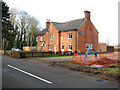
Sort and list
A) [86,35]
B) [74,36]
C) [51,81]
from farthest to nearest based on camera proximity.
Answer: [86,35], [74,36], [51,81]

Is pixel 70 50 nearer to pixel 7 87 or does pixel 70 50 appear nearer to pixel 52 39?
pixel 52 39

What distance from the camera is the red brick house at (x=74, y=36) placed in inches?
1246

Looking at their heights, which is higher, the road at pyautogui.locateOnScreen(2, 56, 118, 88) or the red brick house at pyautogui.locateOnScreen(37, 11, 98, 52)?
the red brick house at pyautogui.locateOnScreen(37, 11, 98, 52)

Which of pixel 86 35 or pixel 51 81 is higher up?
pixel 86 35

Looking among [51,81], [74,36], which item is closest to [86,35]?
[74,36]

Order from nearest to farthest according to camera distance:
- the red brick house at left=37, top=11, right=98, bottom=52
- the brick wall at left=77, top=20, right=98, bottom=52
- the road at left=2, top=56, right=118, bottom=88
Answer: the road at left=2, top=56, right=118, bottom=88 < the red brick house at left=37, top=11, right=98, bottom=52 < the brick wall at left=77, top=20, right=98, bottom=52

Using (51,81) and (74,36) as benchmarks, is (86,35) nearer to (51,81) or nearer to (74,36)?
(74,36)

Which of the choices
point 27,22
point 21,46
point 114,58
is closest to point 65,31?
point 114,58

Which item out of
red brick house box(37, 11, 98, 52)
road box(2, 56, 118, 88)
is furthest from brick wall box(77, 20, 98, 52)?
road box(2, 56, 118, 88)

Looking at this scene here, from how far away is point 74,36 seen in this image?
31.6 meters

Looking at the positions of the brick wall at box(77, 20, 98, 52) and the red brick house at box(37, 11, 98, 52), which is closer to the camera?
the red brick house at box(37, 11, 98, 52)

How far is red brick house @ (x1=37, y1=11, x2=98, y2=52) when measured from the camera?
3166cm

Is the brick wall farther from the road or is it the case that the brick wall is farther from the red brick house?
the road

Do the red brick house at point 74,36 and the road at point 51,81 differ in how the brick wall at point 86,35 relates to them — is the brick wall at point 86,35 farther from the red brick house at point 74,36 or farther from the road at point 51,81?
the road at point 51,81
